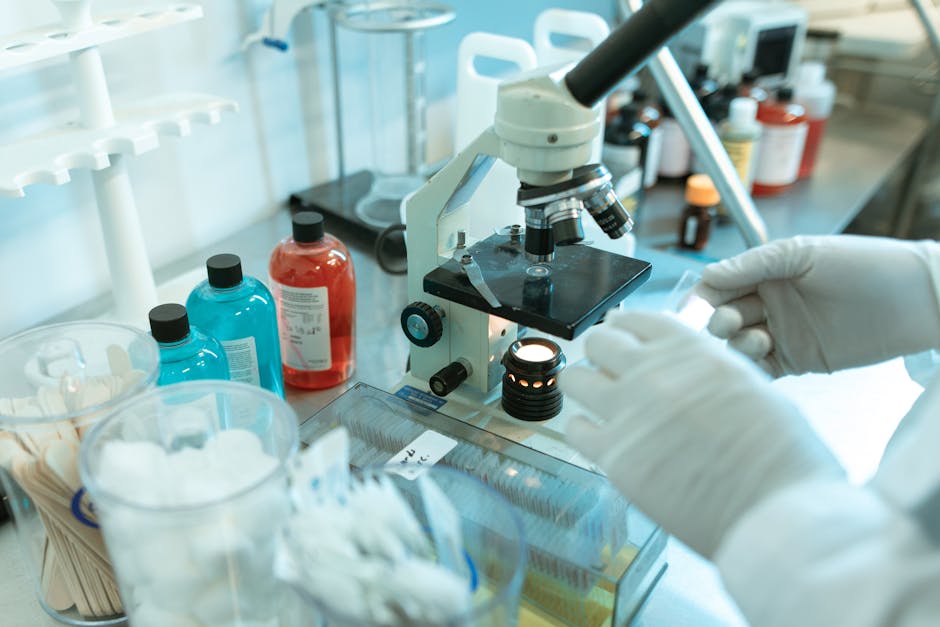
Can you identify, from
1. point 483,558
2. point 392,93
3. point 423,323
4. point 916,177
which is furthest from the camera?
point 916,177

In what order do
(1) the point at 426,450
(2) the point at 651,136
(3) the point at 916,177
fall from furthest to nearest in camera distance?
(3) the point at 916,177, (2) the point at 651,136, (1) the point at 426,450

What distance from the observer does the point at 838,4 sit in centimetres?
262

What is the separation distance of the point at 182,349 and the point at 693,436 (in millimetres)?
551

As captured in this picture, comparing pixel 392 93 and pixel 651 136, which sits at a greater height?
pixel 392 93

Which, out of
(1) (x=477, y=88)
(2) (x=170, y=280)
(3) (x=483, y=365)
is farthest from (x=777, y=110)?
(2) (x=170, y=280)

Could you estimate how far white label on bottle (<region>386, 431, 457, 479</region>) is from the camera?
34.7 inches

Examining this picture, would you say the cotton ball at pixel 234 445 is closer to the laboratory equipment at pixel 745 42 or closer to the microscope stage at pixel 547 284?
the microscope stage at pixel 547 284

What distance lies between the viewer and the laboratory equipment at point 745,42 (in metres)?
2.00

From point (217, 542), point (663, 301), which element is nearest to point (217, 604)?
point (217, 542)

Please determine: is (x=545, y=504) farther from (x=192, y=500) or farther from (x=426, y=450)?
(x=192, y=500)

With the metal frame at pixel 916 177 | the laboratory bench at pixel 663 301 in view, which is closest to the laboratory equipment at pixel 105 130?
the laboratory bench at pixel 663 301

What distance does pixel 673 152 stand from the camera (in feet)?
6.41

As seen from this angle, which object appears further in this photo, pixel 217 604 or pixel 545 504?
pixel 545 504

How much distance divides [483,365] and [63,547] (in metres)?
0.51
